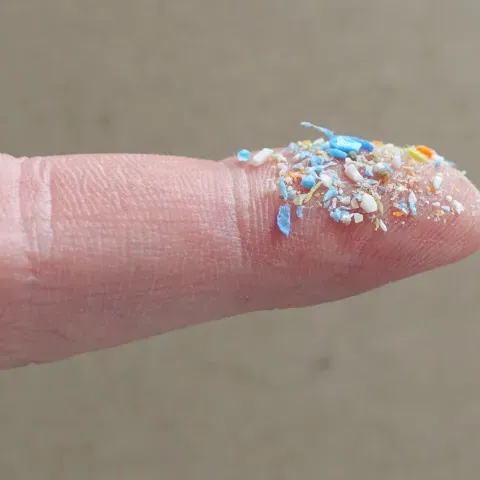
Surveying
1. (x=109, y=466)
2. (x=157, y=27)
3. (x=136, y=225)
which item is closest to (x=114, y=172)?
(x=136, y=225)

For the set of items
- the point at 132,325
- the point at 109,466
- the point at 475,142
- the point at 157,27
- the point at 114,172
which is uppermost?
the point at 157,27

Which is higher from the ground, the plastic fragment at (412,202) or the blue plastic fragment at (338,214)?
the plastic fragment at (412,202)

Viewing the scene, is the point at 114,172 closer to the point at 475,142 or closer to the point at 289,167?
the point at 289,167

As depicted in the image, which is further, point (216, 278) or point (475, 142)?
point (475, 142)

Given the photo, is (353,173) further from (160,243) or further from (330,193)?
(160,243)

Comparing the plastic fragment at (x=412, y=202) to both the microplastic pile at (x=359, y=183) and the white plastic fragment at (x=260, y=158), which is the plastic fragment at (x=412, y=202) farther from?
the white plastic fragment at (x=260, y=158)

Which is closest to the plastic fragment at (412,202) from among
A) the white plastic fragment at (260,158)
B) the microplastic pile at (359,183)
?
the microplastic pile at (359,183)

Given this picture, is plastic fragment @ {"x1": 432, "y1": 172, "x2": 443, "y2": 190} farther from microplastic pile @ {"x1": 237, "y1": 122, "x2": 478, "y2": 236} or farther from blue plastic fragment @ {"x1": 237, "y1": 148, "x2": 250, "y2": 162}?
blue plastic fragment @ {"x1": 237, "y1": 148, "x2": 250, "y2": 162}
